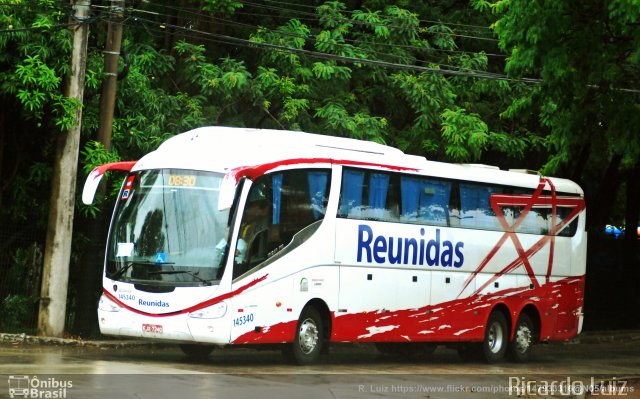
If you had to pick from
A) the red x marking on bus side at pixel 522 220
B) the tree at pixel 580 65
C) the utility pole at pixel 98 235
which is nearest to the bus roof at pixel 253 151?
the utility pole at pixel 98 235

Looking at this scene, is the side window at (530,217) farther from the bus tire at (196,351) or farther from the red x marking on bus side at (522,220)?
the bus tire at (196,351)

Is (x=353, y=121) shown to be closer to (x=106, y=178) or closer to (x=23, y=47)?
(x=106, y=178)

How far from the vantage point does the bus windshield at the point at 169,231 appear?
1644cm

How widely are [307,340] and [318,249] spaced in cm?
143

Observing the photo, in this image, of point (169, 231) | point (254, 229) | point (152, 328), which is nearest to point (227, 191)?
point (254, 229)

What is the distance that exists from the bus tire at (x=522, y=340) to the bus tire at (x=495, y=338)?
0.23m

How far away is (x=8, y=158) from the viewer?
2052cm

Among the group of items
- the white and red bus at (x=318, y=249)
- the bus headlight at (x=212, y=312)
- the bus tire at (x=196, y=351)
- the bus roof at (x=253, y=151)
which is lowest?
the bus tire at (x=196, y=351)

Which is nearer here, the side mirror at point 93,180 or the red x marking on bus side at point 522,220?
the side mirror at point 93,180

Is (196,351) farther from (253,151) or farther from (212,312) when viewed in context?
(253,151)

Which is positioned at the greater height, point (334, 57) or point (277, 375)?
point (334, 57)

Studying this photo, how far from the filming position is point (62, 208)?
64.3 ft

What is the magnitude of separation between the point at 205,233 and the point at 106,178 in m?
4.80

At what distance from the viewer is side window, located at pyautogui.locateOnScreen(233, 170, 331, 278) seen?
1664 cm
